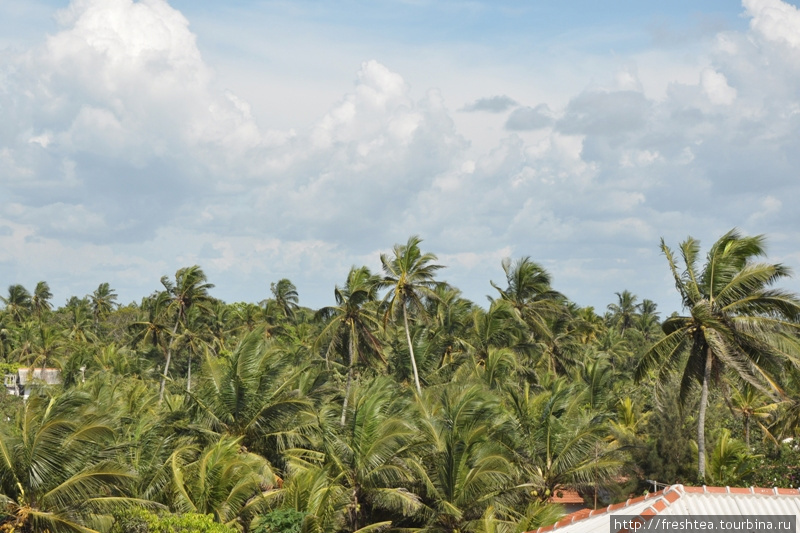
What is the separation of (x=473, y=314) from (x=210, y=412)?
20762 mm

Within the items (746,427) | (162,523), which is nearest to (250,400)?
(162,523)

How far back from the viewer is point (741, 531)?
1472 cm

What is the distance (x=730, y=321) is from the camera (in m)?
21.0

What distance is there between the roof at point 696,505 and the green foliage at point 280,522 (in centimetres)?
606

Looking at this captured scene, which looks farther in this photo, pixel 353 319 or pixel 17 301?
pixel 17 301

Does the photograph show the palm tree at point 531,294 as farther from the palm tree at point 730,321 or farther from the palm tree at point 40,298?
the palm tree at point 40,298

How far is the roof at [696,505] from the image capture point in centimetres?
1512

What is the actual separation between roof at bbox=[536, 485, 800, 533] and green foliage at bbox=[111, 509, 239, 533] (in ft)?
23.1

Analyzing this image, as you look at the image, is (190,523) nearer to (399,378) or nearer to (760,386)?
(760,386)

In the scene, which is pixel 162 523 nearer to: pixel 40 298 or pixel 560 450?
pixel 560 450

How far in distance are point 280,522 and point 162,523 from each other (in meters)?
3.01

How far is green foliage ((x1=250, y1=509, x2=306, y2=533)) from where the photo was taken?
1862 centimetres

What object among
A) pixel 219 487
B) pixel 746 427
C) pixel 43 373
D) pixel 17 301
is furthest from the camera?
pixel 17 301

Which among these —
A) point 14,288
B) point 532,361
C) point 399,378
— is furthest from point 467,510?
point 14,288
